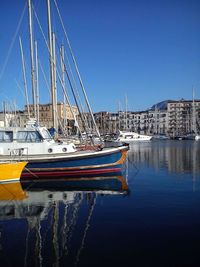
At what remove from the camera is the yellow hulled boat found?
19.8 m

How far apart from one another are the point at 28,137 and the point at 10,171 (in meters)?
5.00

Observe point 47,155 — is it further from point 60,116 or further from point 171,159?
point 60,116

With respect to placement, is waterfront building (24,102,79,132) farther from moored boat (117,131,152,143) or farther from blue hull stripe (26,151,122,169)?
moored boat (117,131,152,143)

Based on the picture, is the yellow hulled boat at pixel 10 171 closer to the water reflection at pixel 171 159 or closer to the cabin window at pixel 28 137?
the cabin window at pixel 28 137

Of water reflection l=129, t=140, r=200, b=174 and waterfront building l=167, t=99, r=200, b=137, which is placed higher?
waterfront building l=167, t=99, r=200, b=137

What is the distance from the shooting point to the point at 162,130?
180750 millimetres

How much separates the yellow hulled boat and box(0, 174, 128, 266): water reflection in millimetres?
484

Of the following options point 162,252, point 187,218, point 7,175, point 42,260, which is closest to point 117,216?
point 187,218

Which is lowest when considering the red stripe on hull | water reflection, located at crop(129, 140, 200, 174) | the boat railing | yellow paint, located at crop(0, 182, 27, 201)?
water reflection, located at crop(129, 140, 200, 174)

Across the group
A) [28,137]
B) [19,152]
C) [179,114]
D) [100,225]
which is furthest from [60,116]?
[179,114]

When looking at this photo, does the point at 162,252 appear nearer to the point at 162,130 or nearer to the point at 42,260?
the point at 42,260

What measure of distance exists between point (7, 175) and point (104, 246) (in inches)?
496

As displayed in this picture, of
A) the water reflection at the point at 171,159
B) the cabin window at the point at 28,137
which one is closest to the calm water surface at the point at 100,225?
the cabin window at the point at 28,137

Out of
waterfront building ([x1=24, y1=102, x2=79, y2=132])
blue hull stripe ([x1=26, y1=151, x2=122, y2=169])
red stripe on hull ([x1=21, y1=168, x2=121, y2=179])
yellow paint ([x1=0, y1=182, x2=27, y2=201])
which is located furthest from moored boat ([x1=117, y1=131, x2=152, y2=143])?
yellow paint ([x1=0, y1=182, x2=27, y2=201])
